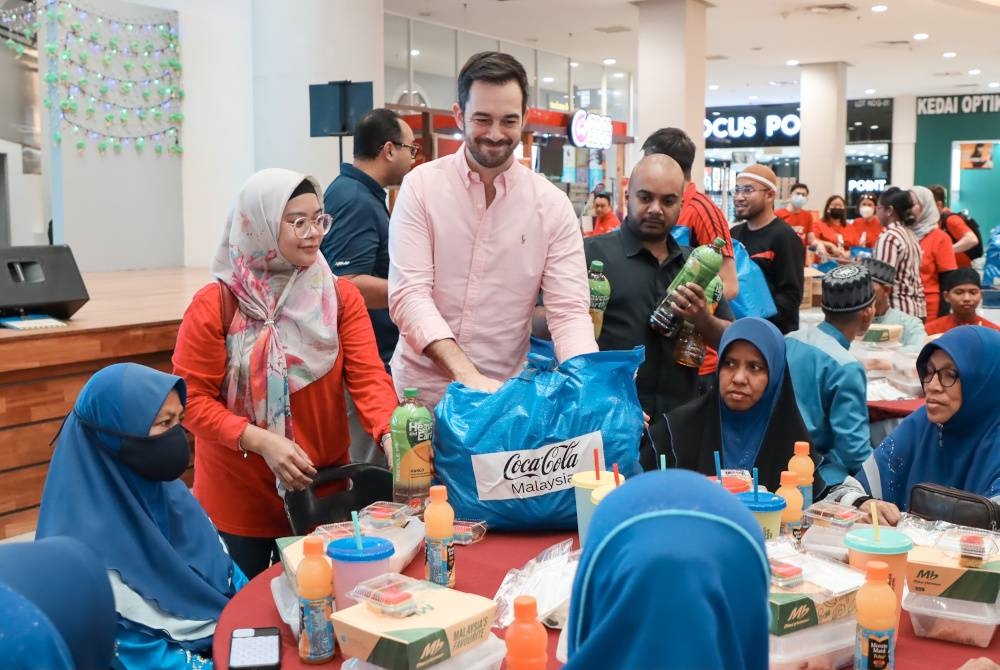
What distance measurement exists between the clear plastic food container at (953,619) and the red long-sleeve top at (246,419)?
133 cm

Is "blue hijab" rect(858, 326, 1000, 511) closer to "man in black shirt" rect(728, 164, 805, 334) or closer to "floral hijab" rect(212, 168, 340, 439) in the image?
"floral hijab" rect(212, 168, 340, 439)

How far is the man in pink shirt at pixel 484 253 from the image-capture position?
8.37 ft

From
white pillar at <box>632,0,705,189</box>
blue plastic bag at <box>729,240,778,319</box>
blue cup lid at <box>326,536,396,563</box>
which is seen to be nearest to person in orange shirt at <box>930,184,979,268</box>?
white pillar at <box>632,0,705,189</box>

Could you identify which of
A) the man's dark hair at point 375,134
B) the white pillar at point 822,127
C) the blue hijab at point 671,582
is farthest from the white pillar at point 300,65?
the white pillar at point 822,127

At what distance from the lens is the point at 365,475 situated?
2.44m

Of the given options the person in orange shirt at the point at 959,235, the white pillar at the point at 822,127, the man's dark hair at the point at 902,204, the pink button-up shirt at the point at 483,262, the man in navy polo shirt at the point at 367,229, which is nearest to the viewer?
the pink button-up shirt at the point at 483,262

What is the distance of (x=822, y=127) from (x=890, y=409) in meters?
14.2

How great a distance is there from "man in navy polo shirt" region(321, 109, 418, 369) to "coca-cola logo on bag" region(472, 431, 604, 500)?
1.54 metres

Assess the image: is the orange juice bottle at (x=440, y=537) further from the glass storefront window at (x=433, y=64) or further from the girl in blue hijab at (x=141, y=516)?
the glass storefront window at (x=433, y=64)

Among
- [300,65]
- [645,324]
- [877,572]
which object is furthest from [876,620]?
[300,65]

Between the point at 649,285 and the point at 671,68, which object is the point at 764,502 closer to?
the point at 649,285

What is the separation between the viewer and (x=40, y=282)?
4777 millimetres

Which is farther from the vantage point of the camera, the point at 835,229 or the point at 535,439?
the point at 835,229

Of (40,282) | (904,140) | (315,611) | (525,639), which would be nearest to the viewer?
(525,639)
